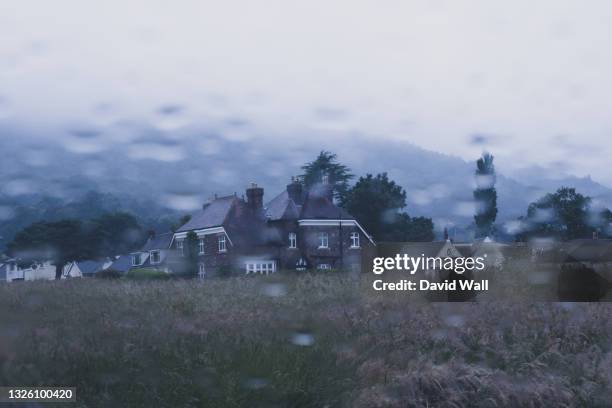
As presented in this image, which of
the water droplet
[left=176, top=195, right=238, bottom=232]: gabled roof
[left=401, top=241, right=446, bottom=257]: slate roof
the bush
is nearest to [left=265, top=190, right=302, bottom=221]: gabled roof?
[left=176, top=195, right=238, bottom=232]: gabled roof

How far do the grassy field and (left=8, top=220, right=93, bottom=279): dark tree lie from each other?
3.04 feet

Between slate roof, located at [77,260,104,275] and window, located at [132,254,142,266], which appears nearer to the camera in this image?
slate roof, located at [77,260,104,275]

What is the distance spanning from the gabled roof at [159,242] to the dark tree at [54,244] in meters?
1.39

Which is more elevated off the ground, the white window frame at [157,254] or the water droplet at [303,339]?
the white window frame at [157,254]

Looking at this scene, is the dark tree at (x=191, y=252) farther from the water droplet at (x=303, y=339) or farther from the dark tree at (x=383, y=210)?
the water droplet at (x=303, y=339)

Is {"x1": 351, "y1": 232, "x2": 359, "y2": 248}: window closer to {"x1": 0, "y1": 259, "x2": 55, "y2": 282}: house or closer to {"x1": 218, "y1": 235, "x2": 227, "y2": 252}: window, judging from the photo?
{"x1": 218, "y1": 235, "x2": 227, "y2": 252}: window

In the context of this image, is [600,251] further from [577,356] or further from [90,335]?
[90,335]

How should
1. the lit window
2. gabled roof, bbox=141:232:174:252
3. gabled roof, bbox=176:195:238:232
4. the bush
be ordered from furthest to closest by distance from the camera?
gabled roof, bbox=176:195:238:232 < the lit window < gabled roof, bbox=141:232:174:252 < the bush

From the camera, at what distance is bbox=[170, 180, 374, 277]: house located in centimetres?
1634

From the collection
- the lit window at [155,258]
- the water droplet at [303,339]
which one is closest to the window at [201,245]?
the lit window at [155,258]

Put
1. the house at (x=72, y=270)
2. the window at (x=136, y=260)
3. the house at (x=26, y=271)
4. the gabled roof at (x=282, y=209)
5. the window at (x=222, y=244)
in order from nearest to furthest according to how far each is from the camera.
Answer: the house at (x=26, y=271), the house at (x=72, y=270), the window at (x=136, y=260), the window at (x=222, y=244), the gabled roof at (x=282, y=209)

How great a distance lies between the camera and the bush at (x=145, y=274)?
45.6 ft

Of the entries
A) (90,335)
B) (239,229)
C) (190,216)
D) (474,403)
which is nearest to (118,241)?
(190,216)

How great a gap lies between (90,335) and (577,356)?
6.93 m
